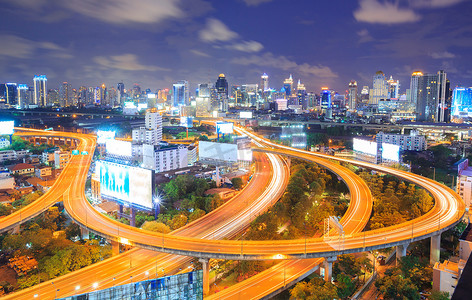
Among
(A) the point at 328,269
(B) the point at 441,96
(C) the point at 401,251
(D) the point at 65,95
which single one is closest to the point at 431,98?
(B) the point at 441,96

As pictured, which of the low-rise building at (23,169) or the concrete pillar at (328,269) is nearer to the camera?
the concrete pillar at (328,269)

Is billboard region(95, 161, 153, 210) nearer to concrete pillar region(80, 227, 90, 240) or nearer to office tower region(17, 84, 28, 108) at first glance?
concrete pillar region(80, 227, 90, 240)

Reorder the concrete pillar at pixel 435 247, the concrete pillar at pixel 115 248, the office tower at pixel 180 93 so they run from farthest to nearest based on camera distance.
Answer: the office tower at pixel 180 93
the concrete pillar at pixel 435 247
the concrete pillar at pixel 115 248

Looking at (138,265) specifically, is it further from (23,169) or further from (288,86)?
(288,86)

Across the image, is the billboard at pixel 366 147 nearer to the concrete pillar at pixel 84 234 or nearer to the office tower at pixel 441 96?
the concrete pillar at pixel 84 234

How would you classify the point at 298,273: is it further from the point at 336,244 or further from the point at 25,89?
the point at 25,89

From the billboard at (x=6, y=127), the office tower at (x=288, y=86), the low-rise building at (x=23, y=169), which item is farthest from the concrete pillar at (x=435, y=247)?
the office tower at (x=288, y=86)

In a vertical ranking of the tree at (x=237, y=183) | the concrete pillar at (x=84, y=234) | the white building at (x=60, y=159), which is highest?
the white building at (x=60, y=159)

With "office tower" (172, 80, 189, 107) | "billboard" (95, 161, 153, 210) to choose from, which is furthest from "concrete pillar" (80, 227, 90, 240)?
"office tower" (172, 80, 189, 107)
